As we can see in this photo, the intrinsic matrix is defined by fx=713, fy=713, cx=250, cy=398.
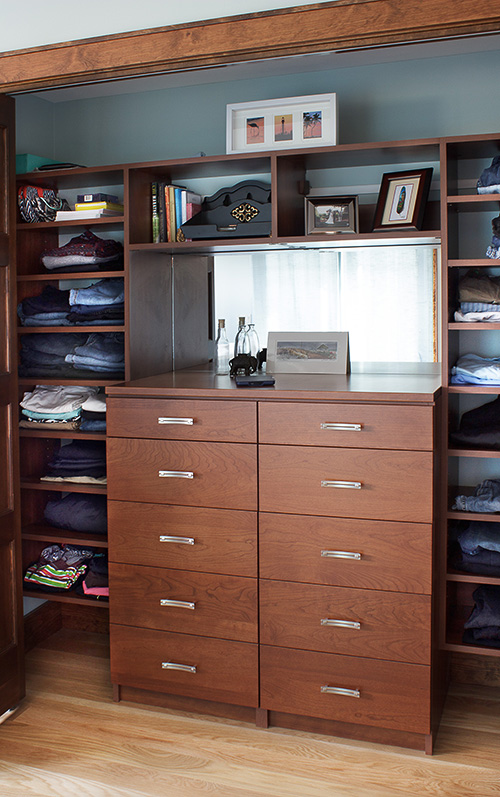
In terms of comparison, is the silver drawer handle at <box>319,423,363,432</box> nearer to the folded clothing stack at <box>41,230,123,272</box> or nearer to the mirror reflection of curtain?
the mirror reflection of curtain

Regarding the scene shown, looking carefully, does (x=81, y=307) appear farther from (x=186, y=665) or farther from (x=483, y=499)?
(x=483, y=499)

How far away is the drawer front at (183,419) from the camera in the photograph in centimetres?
229

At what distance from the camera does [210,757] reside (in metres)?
2.23

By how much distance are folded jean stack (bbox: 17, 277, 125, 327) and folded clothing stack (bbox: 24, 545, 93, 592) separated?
3.09ft

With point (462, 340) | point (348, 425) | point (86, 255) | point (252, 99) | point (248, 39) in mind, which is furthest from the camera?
point (252, 99)

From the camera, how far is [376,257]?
2.77 metres

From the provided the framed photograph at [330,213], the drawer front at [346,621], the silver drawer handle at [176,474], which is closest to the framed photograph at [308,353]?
the framed photograph at [330,213]

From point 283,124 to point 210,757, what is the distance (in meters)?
2.16

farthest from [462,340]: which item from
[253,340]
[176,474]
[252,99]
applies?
[252,99]

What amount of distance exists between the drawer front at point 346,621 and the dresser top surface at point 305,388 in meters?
0.60

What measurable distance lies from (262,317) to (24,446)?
1.12 metres

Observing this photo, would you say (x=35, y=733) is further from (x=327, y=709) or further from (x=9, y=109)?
(x=9, y=109)

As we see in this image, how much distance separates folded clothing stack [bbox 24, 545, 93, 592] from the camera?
113 inches

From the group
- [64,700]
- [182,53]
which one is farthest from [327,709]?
[182,53]
